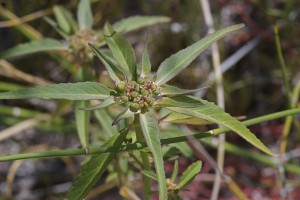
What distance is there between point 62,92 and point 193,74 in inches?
55.4

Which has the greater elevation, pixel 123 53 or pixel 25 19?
pixel 25 19

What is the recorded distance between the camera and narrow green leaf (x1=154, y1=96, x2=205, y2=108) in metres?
0.96

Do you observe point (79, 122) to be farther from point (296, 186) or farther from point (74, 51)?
point (296, 186)

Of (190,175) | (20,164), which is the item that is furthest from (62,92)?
(20,164)

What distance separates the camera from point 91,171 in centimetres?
104

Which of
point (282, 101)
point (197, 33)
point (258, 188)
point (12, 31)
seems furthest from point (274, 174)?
point (12, 31)

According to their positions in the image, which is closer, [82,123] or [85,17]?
[82,123]

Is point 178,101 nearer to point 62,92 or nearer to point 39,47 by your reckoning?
point 62,92

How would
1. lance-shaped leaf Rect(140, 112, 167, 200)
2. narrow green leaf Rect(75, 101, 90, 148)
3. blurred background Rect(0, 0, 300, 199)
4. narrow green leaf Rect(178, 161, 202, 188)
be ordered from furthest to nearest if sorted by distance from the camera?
blurred background Rect(0, 0, 300, 199)
narrow green leaf Rect(75, 101, 90, 148)
narrow green leaf Rect(178, 161, 202, 188)
lance-shaped leaf Rect(140, 112, 167, 200)

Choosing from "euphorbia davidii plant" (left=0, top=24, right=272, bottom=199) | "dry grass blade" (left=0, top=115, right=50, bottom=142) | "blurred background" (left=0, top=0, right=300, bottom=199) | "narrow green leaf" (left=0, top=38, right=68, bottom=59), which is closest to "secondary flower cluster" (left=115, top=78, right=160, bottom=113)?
"euphorbia davidii plant" (left=0, top=24, right=272, bottom=199)

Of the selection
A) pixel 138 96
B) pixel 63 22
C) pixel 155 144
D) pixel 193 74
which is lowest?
pixel 155 144

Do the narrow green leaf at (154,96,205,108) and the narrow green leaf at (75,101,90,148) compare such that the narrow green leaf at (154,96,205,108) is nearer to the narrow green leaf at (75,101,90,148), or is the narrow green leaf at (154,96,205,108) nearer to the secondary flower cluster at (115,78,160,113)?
the secondary flower cluster at (115,78,160,113)

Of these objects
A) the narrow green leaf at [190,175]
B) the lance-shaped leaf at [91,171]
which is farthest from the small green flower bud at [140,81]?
the narrow green leaf at [190,175]

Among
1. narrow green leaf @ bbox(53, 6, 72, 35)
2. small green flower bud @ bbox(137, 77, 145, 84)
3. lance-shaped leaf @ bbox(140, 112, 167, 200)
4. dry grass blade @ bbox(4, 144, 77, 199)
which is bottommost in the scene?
lance-shaped leaf @ bbox(140, 112, 167, 200)
